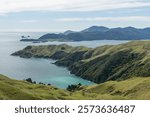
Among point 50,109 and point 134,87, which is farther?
point 134,87

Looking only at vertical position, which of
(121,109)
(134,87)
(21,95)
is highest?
(121,109)

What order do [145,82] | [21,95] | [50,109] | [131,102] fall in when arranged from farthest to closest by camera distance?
[145,82]
[21,95]
[131,102]
[50,109]

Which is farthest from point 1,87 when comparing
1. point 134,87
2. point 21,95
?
point 134,87

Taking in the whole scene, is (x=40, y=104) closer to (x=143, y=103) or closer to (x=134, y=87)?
(x=143, y=103)

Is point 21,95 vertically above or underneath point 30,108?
underneath

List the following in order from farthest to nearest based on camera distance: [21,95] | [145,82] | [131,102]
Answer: [145,82], [21,95], [131,102]

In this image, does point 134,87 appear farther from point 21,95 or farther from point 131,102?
point 131,102

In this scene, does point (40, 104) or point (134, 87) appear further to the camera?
point (134, 87)

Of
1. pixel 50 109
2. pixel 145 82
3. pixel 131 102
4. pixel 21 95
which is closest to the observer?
pixel 50 109

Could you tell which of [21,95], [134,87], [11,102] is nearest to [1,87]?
[21,95]
